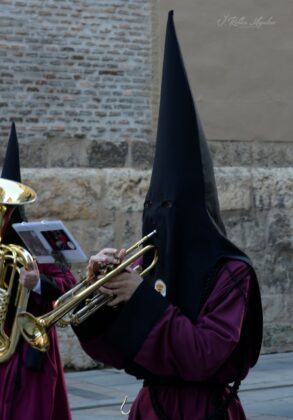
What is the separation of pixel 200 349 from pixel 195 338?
4cm

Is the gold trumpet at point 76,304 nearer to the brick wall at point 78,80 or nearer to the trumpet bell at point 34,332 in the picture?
the trumpet bell at point 34,332

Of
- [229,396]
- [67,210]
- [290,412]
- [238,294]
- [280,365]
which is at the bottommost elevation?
[280,365]

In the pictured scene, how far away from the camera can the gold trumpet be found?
3.15 meters

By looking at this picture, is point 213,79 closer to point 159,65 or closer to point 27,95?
point 159,65

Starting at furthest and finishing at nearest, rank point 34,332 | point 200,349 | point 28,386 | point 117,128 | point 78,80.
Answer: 1. point 117,128
2. point 78,80
3. point 28,386
4. point 34,332
5. point 200,349

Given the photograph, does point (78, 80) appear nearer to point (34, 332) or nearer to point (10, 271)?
point (10, 271)

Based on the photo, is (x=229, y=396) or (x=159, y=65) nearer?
(x=229, y=396)

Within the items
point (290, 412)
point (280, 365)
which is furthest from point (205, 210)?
point (280, 365)

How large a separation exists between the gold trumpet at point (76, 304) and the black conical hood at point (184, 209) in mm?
90

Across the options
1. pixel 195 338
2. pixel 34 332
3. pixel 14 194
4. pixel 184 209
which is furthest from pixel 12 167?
pixel 195 338

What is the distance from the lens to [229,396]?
3299 mm

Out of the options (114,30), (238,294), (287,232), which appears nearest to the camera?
(238,294)

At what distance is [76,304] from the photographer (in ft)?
10.5

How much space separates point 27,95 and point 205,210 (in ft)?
22.6
